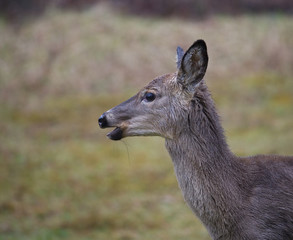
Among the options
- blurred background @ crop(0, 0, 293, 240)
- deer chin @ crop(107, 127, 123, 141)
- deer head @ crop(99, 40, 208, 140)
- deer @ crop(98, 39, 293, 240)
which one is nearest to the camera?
deer @ crop(98, 39, 293, 240)

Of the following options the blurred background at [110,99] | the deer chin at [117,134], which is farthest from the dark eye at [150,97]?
the blurred background at [110,99]

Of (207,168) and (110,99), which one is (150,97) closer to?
(207,168)

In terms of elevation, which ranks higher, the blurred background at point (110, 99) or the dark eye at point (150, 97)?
the blurred background at point (110, 99)

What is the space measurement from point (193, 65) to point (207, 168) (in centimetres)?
106

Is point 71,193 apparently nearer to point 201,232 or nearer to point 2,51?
point 201,232

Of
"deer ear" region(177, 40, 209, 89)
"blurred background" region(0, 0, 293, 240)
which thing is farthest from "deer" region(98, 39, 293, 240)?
"blurred background" region(0, 0, 293, 240)

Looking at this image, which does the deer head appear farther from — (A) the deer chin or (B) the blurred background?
(B) the blurred background

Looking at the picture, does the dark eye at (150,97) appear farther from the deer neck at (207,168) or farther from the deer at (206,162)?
the deer neck at (207,168)

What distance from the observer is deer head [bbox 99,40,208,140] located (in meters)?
5.86

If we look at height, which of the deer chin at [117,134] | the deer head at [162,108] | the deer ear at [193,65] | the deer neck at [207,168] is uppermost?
the deer ear at [193,65]

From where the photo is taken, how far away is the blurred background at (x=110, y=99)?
11.5 meters

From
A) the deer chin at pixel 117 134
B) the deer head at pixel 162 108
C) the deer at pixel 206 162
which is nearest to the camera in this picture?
the deer at pixel 206 162

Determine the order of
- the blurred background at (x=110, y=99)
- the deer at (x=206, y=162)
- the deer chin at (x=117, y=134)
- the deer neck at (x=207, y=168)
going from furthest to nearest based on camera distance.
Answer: the blurred background at (x=110, y=99), the deer chin at (x=117, y=134), the deer neck at (x=207, y=168), the deer at (x=206, y=162)

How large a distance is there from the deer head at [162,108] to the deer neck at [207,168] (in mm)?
110
